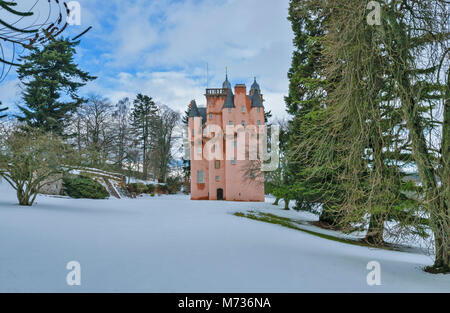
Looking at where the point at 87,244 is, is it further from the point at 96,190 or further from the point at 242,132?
the point at 242,132

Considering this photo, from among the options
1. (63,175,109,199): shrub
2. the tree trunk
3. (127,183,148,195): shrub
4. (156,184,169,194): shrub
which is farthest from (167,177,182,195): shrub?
the tree trunk

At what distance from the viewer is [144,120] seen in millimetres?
37281

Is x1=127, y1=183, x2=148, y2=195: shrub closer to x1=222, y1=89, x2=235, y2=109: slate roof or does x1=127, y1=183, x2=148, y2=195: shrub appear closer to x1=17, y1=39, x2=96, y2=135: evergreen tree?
x1=17, y1=39, x2=96, y2=135: evergreen tree

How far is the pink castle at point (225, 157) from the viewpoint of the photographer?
24.5 metres

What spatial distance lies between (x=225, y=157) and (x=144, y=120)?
17.6 meters

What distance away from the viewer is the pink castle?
24.5m

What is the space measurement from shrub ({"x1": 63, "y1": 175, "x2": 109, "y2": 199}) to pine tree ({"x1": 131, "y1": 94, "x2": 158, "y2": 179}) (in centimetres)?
1713

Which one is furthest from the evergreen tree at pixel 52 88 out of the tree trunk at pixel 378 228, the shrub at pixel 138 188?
the tree trunk at pixel 378 228

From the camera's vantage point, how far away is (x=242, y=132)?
24.1 metres

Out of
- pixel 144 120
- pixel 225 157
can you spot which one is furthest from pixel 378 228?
pixel 144 120

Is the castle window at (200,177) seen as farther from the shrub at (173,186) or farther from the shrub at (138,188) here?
the shrub at (173,186)

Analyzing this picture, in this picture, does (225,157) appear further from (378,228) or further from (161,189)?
(378,228)

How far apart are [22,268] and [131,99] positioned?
127 ft
